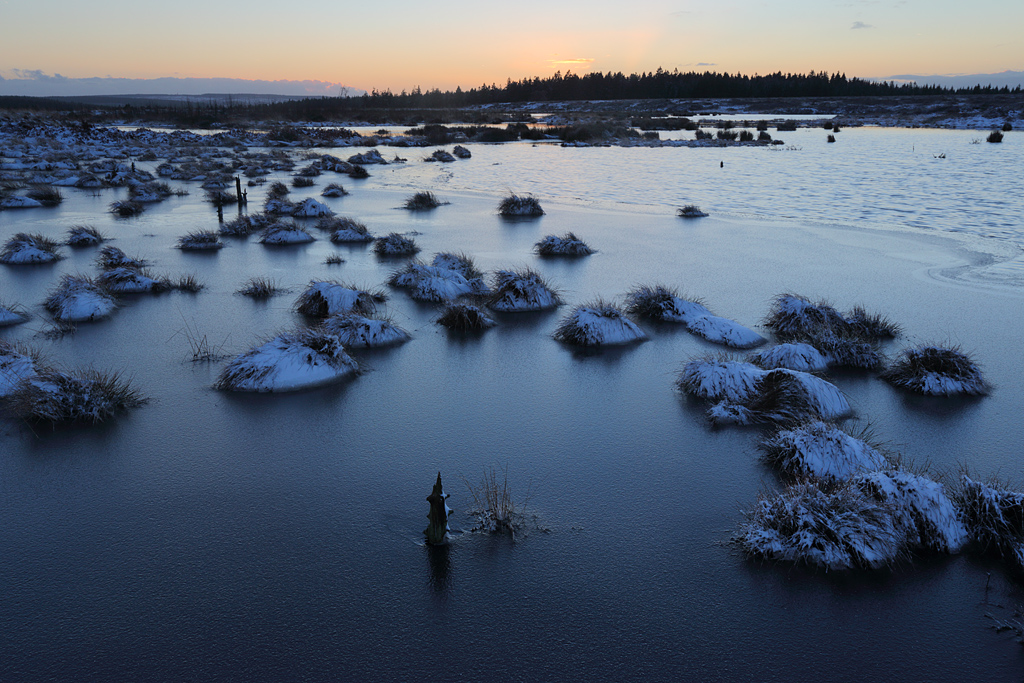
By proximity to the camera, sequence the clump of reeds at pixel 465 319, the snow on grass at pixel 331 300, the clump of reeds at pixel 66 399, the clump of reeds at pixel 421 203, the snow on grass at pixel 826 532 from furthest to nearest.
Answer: the clump of reeds at pixel 421 203
the snow on grass at pixel 331 300
the clump of reeds at pixel 465 319
the clump of reeds at pixel 66 399
the snow on grass at pixel 826 532

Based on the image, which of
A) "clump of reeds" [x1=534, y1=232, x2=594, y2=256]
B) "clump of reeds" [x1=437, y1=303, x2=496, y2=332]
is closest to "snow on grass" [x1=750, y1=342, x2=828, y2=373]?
"clump of reeds" [x1=437, y1=303, x2=496, y2=332]

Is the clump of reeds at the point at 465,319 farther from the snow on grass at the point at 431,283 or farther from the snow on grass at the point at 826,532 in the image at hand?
the snow on grass at the point at 826,532

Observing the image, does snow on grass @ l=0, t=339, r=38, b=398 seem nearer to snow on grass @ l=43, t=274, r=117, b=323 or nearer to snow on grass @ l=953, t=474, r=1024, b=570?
snow on grass @ l=43, t=274, r=117, b=323

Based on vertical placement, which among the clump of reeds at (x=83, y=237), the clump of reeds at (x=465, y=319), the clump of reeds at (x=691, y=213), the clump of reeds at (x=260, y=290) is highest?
the clump of reeds at (x=691, y=213)

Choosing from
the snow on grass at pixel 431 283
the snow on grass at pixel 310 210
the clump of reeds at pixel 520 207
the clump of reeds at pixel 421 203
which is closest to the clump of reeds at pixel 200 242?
the snow on grass at pixel 310 210

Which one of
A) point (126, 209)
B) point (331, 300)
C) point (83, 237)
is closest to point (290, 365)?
point (331, 300)

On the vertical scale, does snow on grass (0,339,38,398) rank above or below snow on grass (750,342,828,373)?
above
